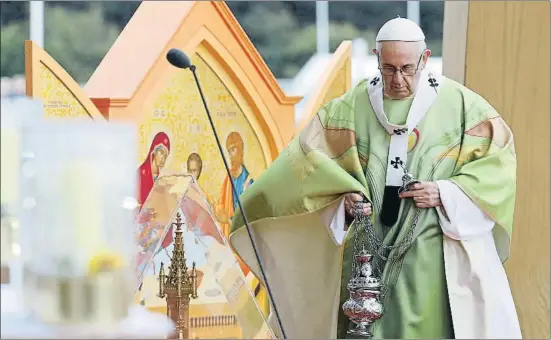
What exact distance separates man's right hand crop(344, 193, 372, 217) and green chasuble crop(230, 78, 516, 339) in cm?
2

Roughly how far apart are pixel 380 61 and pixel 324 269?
775mm

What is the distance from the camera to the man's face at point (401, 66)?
444 centimetres

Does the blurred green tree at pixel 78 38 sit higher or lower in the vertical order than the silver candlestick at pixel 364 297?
higher

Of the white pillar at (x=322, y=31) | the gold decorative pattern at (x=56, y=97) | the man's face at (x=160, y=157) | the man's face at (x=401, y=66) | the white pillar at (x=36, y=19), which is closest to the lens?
the man's face at (x=401, y=66)

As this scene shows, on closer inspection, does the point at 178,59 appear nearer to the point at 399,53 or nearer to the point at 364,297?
the point at 399,53

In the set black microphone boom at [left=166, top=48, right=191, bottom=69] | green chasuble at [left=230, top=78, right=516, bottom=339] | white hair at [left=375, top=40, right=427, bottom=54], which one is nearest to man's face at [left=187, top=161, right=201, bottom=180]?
green chasuble at [left=230, top=78, right=516, bottom=339]

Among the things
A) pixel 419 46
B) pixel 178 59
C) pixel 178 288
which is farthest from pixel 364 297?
pixel 178 288

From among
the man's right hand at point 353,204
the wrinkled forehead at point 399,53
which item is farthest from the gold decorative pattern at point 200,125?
the wrinkled forehead at point 399,53

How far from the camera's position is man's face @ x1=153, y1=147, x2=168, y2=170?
6.61 metres

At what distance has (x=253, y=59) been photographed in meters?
7.07

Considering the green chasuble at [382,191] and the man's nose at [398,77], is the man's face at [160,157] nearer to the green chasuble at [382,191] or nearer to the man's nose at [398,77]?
the green chasuble at [382,191]

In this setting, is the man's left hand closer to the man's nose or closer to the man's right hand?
the man's right hand

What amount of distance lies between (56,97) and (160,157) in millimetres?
954

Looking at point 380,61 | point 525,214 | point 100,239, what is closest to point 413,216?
point 380,61
